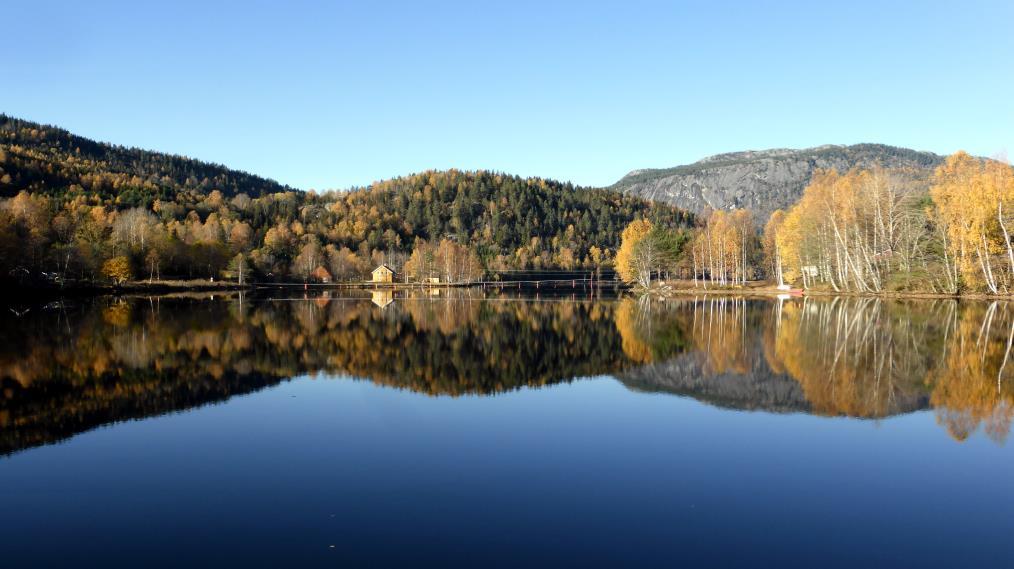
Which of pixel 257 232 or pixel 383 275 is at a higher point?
pixel 257 232

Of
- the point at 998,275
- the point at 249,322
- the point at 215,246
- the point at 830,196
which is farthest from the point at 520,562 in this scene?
the point at 215,246

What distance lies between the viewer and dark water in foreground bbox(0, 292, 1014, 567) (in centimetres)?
667

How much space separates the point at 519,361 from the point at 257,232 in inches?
5738

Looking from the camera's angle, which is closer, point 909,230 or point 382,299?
point 909,230

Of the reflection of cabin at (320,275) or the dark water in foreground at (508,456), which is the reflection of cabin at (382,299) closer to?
the dark water in foreground at (508,456)

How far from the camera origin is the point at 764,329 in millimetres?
28875

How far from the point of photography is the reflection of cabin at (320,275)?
398ft

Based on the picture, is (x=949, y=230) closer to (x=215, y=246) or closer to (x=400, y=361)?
(x=400, y=361)

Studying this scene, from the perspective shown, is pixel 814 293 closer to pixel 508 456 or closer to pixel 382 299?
pixel 382 299

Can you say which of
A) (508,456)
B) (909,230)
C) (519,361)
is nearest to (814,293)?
(909,230)

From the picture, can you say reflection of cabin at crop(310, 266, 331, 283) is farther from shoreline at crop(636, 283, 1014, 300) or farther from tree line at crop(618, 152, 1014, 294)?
tree line at crop(618, 152, 1014, 294)

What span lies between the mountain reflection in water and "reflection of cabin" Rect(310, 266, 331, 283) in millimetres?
88734

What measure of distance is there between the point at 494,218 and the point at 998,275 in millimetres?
149965

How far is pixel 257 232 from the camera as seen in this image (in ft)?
502
